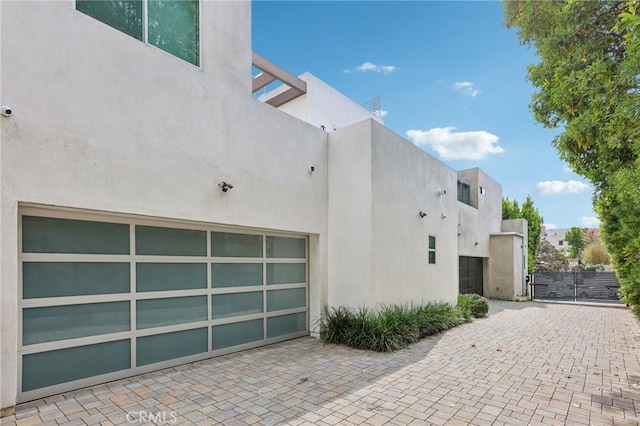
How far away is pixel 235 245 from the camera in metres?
6.89

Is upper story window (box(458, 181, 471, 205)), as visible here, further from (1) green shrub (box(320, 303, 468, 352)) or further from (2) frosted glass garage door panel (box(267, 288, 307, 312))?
(2) frosted glass garage door panel (box(267, 288, 307, 312))

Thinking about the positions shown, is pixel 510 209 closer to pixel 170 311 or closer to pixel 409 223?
pixel 409 223

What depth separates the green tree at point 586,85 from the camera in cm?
541

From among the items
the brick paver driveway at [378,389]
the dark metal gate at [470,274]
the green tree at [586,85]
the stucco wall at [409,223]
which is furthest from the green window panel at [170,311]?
the dark metal gate at [470,274]

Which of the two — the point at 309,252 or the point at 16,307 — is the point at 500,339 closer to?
the point at 309,252

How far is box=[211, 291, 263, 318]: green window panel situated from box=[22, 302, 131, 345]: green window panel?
1541 mm

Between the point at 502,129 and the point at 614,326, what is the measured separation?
750 centimetres

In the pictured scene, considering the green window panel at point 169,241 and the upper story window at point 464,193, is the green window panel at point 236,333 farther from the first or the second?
the upper story window at point 464,193

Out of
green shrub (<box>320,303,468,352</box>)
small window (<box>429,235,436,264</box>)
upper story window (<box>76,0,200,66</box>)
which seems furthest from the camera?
small window (<box>429,235,436,264</box>)

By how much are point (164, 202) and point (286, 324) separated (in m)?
3.94

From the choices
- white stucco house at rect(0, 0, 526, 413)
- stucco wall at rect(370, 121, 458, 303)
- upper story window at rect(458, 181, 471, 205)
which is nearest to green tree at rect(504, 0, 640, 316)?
stucco wall at rect(370, 121, 458, 303)

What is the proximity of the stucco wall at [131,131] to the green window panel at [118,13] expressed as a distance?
23 cm

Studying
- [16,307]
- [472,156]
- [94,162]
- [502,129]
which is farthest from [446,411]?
[472,156]

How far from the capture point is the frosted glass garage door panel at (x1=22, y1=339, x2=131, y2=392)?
14.4ft
